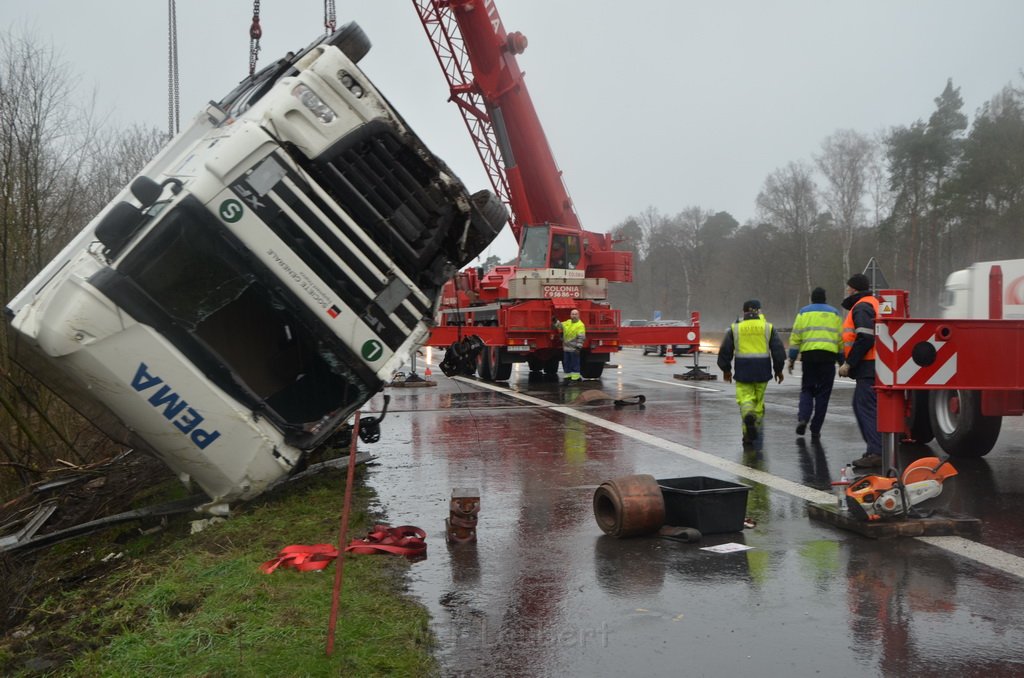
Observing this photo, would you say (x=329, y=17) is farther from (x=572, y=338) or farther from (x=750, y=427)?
(x=572, y=338)

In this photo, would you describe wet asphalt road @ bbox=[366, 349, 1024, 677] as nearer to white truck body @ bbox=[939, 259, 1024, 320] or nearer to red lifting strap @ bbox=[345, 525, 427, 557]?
red lifting strap @ bbox=[345, 525, 427, 557]

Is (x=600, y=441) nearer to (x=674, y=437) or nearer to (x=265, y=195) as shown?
(x=674, y=437)

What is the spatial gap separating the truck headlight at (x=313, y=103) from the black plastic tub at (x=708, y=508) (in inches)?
134

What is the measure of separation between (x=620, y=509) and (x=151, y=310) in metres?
3.19

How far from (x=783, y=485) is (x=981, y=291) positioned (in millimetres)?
3202

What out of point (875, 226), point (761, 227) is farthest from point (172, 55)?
point (761, 227)

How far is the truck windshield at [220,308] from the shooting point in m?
5.42

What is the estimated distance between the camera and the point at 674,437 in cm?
998

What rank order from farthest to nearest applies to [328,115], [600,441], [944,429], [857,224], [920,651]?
1. [857,224]
2. [600,441]
3. [944,429]
4. [328,115]
5. [920,651]

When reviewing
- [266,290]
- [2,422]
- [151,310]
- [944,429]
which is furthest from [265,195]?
[944,429]

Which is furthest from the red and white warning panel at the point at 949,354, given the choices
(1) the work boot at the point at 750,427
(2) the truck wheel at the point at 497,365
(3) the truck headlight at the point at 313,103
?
(2) the truck wheel at the point at 497,365

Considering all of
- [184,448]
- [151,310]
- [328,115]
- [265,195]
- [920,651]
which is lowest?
[920,651]

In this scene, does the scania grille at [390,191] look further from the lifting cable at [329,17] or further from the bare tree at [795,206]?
the bare tree at [795,206]

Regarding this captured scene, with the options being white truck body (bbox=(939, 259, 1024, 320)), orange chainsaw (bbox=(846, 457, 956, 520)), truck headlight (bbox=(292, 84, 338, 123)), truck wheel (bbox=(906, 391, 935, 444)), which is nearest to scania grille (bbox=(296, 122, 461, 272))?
truck headlight (bbox=(292, 84, 338, 123))
